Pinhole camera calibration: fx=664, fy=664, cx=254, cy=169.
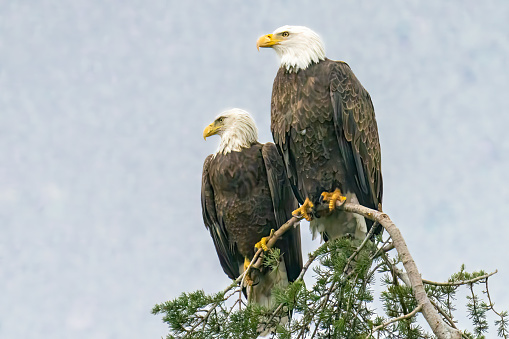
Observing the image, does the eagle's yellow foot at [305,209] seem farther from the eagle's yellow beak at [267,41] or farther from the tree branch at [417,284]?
the eagle's yellow beak at [267,41]

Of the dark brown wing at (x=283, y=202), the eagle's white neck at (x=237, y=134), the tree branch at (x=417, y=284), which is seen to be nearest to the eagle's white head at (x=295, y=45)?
the dark brown wing at (x=283, y=202)

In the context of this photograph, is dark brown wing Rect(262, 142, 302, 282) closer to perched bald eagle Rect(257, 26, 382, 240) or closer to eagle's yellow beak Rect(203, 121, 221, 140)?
perched bald eagle Rect(257, 26, 382, 240)

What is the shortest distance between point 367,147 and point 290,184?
81 centimetres

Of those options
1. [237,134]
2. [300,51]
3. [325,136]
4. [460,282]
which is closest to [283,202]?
[237,134]

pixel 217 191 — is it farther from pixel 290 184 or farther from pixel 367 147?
pixel 367 147

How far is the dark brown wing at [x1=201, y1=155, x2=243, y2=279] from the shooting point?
7008 mm

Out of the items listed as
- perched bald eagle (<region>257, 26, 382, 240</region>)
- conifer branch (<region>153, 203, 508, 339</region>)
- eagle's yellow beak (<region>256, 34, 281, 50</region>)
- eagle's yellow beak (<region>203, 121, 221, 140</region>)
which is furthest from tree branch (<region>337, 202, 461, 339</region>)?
eagle's yellow beak (<region>203, 121, 221, 140</region>)

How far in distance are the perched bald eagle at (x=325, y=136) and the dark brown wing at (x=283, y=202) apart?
0.53 m

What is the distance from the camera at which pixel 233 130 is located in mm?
7129

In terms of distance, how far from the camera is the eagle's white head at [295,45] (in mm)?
5898

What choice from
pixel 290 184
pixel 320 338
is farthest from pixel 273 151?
pixel 320 338

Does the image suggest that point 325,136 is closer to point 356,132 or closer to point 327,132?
point 327,132

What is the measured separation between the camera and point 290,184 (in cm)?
608

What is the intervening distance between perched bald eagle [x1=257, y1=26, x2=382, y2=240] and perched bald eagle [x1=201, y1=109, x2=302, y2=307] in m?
0.67
